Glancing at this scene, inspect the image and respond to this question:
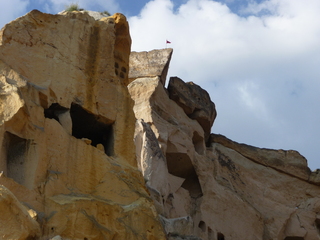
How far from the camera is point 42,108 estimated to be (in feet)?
49.1

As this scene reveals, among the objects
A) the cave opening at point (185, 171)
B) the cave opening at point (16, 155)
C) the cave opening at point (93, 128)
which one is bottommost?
the cave opening at point (16, 155)

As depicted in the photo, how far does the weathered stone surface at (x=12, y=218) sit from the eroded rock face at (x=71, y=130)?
0.03m

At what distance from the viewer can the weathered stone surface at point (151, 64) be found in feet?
101

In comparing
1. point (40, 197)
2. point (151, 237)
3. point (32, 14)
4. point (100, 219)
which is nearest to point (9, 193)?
point (40, 197)

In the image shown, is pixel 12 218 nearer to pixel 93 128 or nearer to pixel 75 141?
pixel 75 141

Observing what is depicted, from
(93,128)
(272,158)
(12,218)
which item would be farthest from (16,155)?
(272,158)

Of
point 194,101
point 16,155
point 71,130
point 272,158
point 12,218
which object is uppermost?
point 194,101

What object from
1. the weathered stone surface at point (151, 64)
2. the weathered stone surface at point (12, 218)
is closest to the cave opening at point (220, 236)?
the weathered stone surface at point (151, 64)

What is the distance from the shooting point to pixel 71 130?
51.4 feet

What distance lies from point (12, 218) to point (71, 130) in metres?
3.78

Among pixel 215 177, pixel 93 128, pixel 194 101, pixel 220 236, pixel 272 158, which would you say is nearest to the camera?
pixel 93 128

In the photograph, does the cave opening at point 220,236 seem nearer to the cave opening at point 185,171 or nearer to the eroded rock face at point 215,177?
the eroded rock face at point 215,177

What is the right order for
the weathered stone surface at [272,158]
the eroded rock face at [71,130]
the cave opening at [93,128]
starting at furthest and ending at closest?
the weathered stone surface at [272,158] < the cave opening at [93,128] < the eroded rock face at [71,130]

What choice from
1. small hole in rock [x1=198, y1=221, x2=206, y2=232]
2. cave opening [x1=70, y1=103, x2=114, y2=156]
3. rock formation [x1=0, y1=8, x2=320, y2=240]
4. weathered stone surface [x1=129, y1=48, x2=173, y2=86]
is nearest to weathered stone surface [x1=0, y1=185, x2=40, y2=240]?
rock formation [x1=0, y1=8, x2=320, y2=240]
